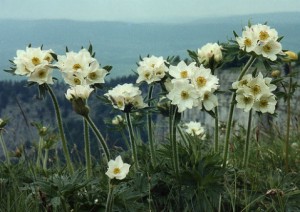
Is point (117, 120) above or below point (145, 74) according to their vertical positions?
below

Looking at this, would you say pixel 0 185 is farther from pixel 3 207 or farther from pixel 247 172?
pixel 247 172

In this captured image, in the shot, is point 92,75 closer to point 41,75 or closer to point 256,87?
point 41,75

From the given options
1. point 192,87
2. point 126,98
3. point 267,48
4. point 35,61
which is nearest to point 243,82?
point 267,48

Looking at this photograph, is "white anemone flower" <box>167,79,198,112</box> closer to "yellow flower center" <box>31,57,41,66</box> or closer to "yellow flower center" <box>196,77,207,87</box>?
"yellow flower center" <box>196,77,207,87</box>

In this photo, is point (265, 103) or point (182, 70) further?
point (265, 103)

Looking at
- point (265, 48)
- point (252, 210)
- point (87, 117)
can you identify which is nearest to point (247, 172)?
point (252, 210)

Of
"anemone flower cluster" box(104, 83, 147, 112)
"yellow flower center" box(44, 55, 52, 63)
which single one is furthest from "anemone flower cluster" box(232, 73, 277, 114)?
"yellow flower center" box(44, 55, 52, 63)
